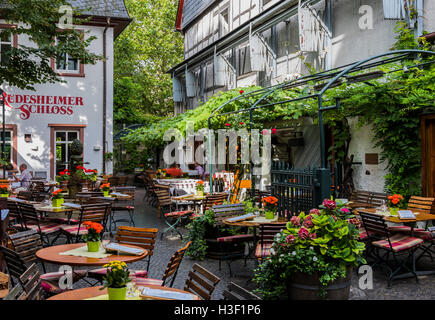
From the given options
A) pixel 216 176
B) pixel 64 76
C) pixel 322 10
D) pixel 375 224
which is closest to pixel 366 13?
pixel 322 10

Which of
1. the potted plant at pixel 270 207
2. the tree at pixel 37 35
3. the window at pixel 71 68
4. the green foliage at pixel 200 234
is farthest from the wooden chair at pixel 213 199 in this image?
the window at pixel 71 68

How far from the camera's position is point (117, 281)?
10.1ft

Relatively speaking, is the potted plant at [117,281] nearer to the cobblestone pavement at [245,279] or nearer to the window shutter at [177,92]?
the cobblestone pavement at [245,279]

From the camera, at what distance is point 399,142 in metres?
9.10

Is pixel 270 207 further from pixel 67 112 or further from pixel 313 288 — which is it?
pixel 67 112

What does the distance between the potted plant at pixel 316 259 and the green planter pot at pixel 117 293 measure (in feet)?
6.16

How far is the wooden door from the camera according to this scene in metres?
8.69

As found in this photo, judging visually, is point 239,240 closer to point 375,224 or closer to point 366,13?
point 375,224

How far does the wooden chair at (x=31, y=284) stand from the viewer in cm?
333

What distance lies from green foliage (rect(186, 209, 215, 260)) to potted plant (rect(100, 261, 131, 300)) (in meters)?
4.35

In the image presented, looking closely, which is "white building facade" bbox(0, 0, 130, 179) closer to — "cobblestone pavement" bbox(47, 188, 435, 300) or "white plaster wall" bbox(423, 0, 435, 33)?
"cobblestone pavement" bbox(47, 188, 435, 300)

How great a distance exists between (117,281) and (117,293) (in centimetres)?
9

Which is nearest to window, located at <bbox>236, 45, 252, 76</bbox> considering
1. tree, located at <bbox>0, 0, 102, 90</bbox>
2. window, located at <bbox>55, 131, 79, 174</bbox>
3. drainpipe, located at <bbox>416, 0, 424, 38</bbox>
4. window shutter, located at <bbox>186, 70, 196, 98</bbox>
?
window shutter, located at <bbox>186, 70, 196, 98</bbox>
